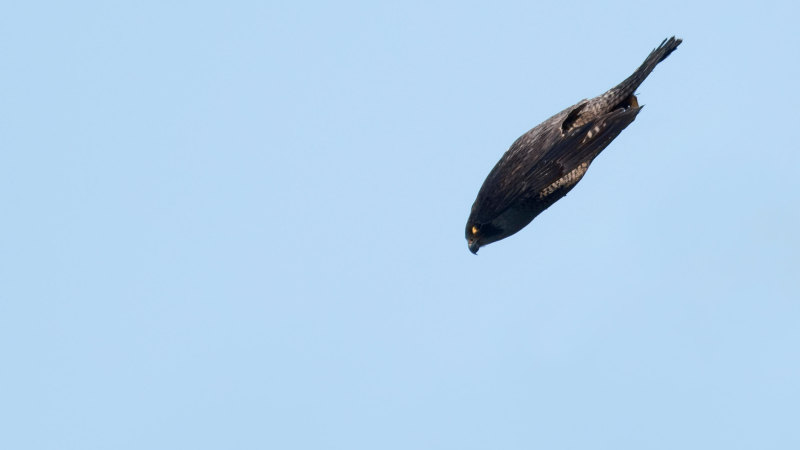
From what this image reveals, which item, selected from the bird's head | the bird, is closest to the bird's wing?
the bird

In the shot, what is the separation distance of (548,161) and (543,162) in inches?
4.2

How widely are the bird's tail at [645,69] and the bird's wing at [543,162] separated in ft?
2.07

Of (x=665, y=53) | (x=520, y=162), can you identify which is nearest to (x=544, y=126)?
(x=520, y=162)

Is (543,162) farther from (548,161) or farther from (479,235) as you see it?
(479,235)

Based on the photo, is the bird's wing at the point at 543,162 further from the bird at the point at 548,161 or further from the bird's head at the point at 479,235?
the bird's head at the point at 479,235

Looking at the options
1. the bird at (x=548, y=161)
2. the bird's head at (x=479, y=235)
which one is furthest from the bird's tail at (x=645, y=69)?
the bird's head at (x=479, y=235)

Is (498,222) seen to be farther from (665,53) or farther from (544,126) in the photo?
(665,53)

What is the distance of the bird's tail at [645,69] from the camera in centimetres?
3042

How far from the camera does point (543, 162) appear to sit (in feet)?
96.3

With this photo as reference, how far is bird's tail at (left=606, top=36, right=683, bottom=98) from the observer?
1198 inches

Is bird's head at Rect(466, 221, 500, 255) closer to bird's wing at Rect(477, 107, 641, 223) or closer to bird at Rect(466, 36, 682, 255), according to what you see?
bird at Rect(466, 36, 682, 255)

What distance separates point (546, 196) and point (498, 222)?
1061 millimetres

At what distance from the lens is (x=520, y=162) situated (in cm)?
2942

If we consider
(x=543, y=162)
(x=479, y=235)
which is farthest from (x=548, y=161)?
(x=479, y=235)
